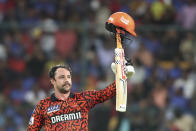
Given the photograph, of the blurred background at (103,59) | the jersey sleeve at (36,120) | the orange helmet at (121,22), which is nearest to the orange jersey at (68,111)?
the jersey sleeve at (36,120)

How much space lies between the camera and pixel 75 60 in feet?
39.0

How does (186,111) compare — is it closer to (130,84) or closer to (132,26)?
(130,84)

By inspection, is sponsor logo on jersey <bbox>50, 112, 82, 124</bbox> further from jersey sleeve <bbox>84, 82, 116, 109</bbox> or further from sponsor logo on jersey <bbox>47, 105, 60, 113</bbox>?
jersey sleeve <bbox>84, 82, 116, 109</bbox>

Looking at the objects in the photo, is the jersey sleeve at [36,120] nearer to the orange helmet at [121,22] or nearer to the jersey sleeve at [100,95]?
the jersey sleeve at [100,95]

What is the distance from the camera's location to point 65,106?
651cm

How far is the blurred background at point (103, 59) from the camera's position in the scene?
1138cm

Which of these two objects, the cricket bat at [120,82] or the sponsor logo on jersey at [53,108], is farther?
the sponsor logo on jersey at [53,108]

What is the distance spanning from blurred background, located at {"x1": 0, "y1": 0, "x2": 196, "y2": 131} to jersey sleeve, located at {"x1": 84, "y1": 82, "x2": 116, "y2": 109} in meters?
4.79

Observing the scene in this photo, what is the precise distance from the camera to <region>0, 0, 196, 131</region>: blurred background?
11383 millimetres

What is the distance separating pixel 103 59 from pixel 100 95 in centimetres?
550

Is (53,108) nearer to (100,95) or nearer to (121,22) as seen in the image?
(100,95)

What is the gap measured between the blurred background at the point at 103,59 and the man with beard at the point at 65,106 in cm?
479

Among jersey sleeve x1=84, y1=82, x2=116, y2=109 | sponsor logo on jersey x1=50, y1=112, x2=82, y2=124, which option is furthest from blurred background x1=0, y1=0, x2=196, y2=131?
sponsor logo on jersey x1=50, y1=112, x2=82, y2=124

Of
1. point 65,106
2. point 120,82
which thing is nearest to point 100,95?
point 120,82
